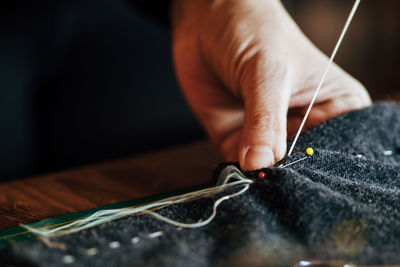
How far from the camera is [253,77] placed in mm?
593

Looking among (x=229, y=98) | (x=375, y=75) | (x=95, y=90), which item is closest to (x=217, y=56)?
(x=229, y=98)

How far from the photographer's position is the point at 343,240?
0.33 metres

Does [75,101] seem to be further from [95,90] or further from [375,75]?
[375,75]

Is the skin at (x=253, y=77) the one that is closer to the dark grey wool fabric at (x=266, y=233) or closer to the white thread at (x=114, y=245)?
the dark grey wool fabric at (x=266, y=233)

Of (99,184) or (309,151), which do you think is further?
(99,184)

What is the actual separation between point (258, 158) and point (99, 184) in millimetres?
288

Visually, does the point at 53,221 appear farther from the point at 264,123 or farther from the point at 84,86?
the point at 84,86

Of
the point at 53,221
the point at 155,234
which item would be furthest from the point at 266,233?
the point at 53,221

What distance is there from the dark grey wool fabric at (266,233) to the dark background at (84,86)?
0.82 metres

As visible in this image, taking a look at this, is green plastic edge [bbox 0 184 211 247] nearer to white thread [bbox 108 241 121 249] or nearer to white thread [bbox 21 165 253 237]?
white thread [bbox 21 165 253 237]

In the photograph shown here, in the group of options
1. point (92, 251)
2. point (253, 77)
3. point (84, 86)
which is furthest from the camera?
point (84, 86)

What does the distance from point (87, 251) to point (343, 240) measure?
0.73 feet

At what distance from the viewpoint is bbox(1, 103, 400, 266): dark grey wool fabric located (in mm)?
317

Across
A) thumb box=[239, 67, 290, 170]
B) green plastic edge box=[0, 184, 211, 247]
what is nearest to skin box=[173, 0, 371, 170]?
thumb box=[239, 67, 290, 170]
